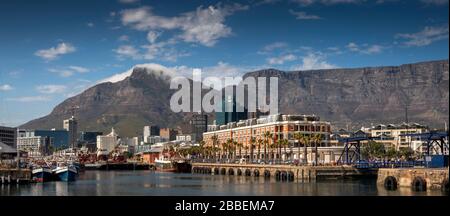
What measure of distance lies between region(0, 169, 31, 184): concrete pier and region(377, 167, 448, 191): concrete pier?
62515mm

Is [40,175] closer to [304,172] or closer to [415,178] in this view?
[304,172]

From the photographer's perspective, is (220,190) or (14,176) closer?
(220,190)

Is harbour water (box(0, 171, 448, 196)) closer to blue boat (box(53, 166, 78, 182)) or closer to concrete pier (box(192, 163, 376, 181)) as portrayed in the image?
concrete pier (box(192, 163, 376, 181))

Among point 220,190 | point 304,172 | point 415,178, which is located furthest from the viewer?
point 304,172

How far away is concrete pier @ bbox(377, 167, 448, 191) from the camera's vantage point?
257ft

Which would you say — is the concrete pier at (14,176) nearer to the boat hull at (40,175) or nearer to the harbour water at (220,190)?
the harbour water at (220,190)

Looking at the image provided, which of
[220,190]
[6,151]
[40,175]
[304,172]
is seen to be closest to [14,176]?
[40,175]

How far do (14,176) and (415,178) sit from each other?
68.1m

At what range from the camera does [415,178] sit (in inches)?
3278

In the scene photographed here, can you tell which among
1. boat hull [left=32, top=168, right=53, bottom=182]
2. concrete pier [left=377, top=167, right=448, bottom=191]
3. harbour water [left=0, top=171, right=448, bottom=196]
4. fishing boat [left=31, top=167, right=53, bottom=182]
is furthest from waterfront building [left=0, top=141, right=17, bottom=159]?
concrete pier [left=377, top=167, right=448, bottom=191]

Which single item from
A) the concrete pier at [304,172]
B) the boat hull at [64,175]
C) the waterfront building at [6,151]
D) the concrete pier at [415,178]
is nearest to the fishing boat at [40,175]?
the boat hull at [64,175]

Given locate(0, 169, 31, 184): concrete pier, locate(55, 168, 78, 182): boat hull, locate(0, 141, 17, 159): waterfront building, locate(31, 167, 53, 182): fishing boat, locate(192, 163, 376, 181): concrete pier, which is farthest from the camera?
locate(0, 141, 17, 159): waterfront building
